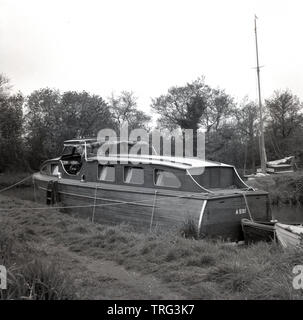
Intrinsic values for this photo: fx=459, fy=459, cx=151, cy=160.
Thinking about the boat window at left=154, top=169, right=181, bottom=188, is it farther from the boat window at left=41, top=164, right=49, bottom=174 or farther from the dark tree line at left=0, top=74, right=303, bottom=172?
the dark tree line at left=0, top=74, right=303, bottom=172

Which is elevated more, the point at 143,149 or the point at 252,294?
the point at 143,149

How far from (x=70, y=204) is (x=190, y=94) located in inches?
1171

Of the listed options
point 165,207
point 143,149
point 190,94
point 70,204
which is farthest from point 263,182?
point 190,94

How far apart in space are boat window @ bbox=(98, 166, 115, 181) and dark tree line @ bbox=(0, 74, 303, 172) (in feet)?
56.5

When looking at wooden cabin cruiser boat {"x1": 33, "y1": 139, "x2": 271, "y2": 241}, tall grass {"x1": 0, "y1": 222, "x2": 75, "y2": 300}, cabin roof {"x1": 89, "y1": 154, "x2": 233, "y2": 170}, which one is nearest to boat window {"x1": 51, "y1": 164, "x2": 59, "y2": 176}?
wooden cabin cruiser boat {"x1": 33, "y1": 139, "x2": 271, "y2": 241}

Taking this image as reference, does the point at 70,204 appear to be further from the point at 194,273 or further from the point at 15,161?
the point at 15,161

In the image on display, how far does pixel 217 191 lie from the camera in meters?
12.4

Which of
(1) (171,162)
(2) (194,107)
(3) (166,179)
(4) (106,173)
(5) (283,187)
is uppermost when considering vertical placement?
(2) (194,107)

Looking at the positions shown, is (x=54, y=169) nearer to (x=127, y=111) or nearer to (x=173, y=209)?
(x=173, y=209)

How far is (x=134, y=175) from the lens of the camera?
44.3 ft

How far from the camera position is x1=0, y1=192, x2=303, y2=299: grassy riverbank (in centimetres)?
537

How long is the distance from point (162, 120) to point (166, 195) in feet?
109

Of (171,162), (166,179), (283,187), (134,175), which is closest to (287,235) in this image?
(166,179)

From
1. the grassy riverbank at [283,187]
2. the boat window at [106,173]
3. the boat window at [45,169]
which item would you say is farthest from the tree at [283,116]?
the boat window at [106,173]
